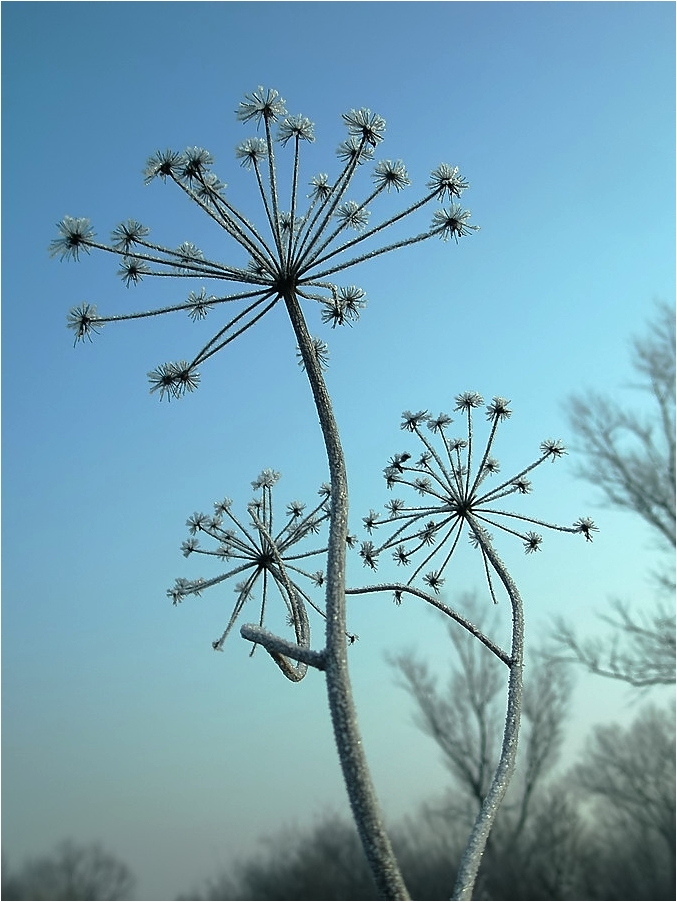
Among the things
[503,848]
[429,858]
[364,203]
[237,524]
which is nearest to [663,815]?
[503,848]

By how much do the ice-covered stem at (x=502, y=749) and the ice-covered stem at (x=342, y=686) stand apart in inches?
11.8

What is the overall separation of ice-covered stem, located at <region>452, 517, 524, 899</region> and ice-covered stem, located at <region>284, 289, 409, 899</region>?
30 cm

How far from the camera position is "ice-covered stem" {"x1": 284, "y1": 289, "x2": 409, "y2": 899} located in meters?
1.54

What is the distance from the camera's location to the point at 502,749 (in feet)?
7.30

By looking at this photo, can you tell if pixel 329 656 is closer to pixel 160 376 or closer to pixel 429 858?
pixel 160 376

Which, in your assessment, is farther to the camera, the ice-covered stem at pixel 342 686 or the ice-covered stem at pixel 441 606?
the ice-covered stem at pixel 441 606

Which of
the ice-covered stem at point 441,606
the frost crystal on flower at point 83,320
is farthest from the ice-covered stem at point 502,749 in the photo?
the frost crystal on flower at point 83,320

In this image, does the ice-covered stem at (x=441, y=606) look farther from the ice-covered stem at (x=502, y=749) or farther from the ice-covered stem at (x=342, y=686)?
the ice-covered stem at (x=342, y=686)

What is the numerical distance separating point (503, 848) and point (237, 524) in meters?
14.9

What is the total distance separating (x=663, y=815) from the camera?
1487cm

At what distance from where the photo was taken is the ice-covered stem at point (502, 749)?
5.99 feet

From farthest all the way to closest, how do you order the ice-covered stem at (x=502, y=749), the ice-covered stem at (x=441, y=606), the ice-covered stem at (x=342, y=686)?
the ice-covered stem at (x=441, y=606) → the ice-covered stem at (x=502, y=749) → the ice-covered stem at (x=342, y=686)

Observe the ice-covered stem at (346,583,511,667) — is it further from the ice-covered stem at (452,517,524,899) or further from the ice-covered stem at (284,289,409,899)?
the ice-covered stem at (284,289,409,899)

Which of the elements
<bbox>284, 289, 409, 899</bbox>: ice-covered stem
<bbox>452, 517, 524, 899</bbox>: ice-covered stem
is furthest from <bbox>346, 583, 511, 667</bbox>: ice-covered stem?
<bbox>284, 289, 409, 899</bbox>: ice-covered stem
